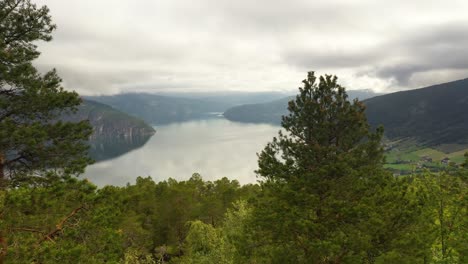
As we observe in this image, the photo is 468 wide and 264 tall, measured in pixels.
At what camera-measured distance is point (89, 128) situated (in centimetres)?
1805

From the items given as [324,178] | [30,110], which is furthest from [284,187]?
[30,110]

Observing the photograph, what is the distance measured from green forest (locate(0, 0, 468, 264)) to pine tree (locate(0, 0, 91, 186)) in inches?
2.2

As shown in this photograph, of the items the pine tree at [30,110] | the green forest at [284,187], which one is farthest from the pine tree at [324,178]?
the pine tree at [30,110]

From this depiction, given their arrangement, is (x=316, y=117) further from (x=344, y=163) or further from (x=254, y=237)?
(x=254, y=237)

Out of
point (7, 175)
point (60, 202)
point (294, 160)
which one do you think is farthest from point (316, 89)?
point (7, 175)

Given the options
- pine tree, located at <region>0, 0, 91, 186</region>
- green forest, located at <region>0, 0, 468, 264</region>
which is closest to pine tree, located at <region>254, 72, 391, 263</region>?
green forest, located at <region>0, 0, 468, 264</region>

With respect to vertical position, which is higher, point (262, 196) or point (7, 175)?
point (7, 175)

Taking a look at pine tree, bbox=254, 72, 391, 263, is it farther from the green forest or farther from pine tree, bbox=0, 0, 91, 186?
pine tree, bbox=0, 0, 91, 186

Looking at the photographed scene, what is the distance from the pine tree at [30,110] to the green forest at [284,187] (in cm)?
6

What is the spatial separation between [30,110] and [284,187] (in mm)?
15560

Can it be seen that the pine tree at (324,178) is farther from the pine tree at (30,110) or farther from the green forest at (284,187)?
the pine tree at (30,110)

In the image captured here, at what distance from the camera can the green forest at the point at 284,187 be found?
43.7ft

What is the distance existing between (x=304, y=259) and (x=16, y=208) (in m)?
15.7

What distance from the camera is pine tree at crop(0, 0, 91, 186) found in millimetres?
15461
